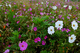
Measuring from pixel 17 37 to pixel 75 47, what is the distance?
980 mm

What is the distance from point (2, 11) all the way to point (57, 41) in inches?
78.1

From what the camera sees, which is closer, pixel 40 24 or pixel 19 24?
pixel 40 24

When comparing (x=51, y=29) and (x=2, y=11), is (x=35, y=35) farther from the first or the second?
(x=2, y=11)

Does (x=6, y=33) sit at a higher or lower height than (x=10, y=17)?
lower

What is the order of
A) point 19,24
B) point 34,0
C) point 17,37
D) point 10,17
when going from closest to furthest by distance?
point 17,37 → point 19,24 → point 10,17 → point 34,0

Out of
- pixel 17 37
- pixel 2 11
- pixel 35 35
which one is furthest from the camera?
pixel 2 11

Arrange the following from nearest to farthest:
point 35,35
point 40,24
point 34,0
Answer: point 35,35 → point 40,24 → point 34,0

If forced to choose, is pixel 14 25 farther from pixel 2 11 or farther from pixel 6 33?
pixel 2 11

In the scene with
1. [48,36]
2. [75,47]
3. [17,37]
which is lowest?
Answer: [75,47]

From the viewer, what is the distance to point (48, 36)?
1.48 meters

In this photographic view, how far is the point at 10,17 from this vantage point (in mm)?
2023

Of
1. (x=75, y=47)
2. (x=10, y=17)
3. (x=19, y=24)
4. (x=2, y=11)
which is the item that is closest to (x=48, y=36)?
(x=75, y=47)

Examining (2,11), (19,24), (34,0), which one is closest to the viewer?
(19,24)

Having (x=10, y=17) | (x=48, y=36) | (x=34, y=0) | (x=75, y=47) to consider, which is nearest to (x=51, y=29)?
(x=48, y=36)
